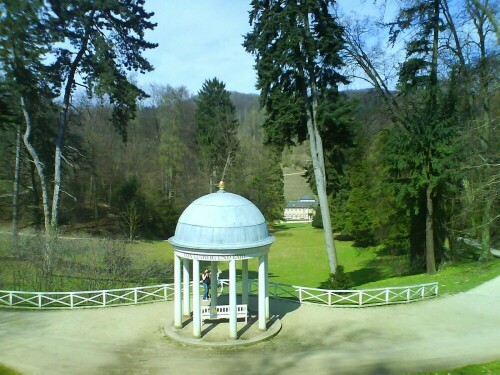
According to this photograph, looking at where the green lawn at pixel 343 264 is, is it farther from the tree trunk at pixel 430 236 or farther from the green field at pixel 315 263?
the tree trunk at pixel 430 236

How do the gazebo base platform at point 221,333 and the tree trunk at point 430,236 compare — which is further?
the tree trunk at point 430,236

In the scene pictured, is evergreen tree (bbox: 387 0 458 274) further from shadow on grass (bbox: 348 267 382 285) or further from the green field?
→ shadow on grass (bbox: 348 267 382 285)

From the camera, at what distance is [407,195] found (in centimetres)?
2639

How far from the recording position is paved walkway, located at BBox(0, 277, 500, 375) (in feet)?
41.7

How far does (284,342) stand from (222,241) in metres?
3.81

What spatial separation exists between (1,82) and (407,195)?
909 inches

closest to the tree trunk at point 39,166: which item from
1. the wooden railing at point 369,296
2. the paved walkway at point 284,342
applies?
the paved walkway at point 284,342

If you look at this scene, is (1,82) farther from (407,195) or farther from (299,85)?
(407,195)

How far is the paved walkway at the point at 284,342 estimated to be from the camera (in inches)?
500

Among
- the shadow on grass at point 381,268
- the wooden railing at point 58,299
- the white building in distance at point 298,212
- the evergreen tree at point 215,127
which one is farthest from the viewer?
the white building in distance at point 298,212

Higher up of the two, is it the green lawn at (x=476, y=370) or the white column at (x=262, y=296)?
the white column at (x=262, y=296)

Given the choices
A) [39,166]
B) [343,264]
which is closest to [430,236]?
[343,264]

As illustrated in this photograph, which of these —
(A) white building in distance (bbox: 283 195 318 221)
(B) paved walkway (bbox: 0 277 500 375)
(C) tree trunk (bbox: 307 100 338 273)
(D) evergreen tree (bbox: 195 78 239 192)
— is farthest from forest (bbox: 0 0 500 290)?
(A) white building in distance (bbox: 283 195 318 221)

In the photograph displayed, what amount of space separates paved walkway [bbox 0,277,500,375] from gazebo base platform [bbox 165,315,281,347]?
231mm
